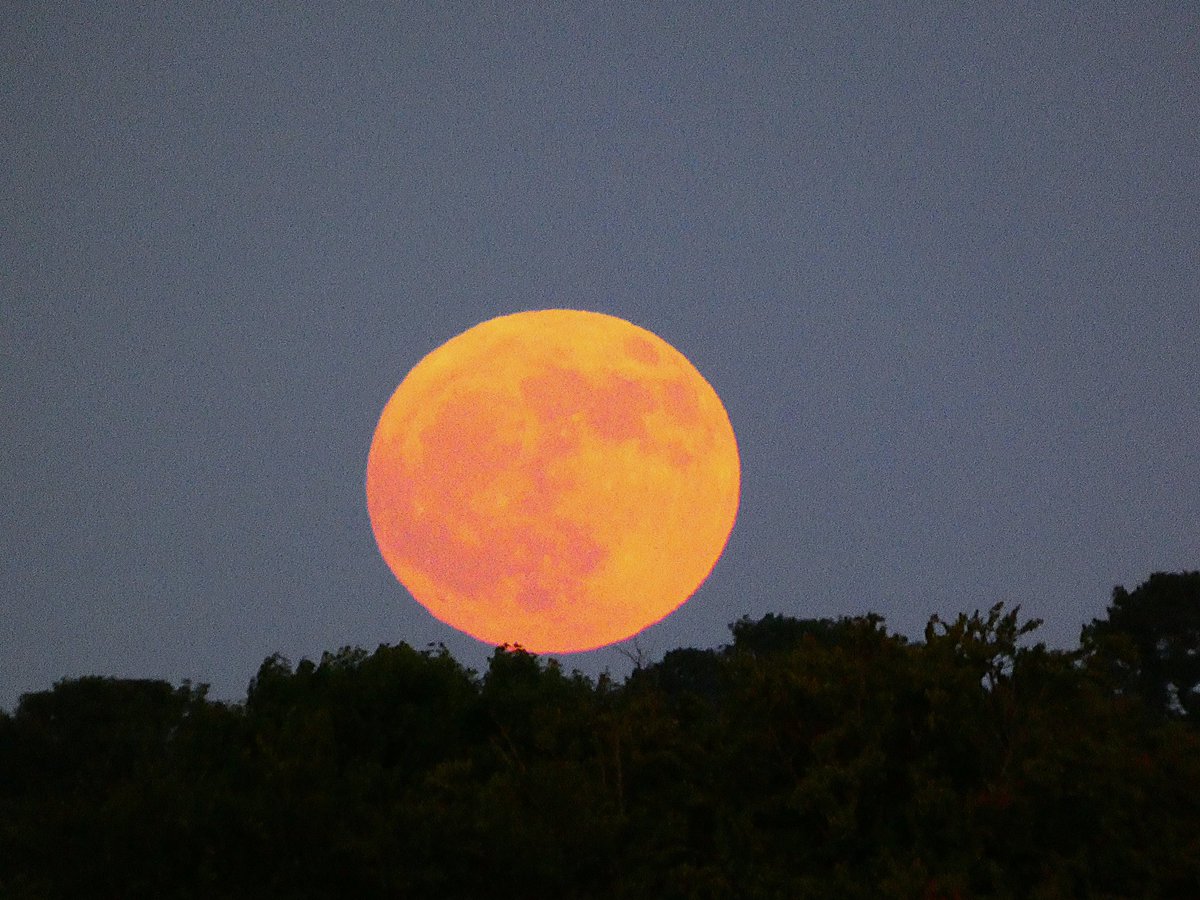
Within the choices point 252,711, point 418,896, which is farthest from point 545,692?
point 418,896

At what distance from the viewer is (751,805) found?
72.1ft

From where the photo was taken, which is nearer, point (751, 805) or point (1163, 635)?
point (751, 805)

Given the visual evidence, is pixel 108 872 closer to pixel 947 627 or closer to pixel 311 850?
pixel 311 850

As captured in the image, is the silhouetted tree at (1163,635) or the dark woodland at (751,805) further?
the silhouetted tree at (1163,635)

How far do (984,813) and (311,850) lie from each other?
9.90 metres

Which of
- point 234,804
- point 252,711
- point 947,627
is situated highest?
point 252,711

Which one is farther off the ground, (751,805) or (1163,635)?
(1163,635)

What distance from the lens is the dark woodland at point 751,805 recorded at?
64.0ft

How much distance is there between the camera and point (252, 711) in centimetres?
3139

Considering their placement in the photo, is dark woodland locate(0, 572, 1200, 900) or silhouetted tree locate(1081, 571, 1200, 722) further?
silhouetted tree locate(1081, 571, 1200, 722)

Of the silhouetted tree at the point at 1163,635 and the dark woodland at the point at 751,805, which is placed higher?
the silhouetted tree at the point at 1163,635

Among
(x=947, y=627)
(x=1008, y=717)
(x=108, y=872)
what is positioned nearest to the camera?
(x=108, y=872)

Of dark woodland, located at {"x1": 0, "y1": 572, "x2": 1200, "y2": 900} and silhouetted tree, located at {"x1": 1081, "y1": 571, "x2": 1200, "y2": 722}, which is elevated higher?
silhouetted tree, located at {"x1": 1081, "y1": 571, "x2": 1200, "y2": 722}

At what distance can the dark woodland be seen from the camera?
19.5m
